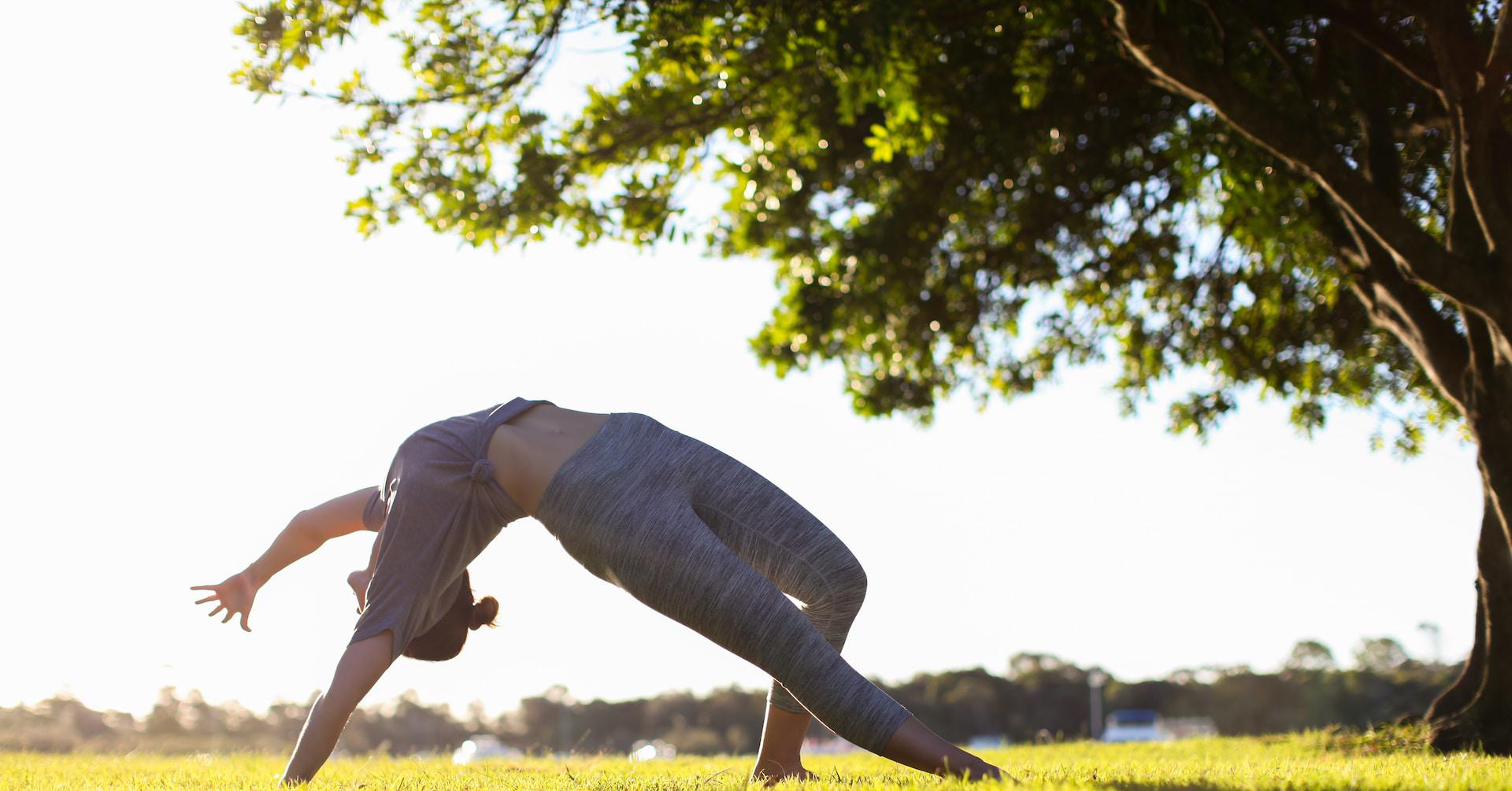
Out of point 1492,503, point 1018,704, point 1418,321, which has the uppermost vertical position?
point 1418,321

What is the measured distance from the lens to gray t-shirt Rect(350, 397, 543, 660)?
3.35 m

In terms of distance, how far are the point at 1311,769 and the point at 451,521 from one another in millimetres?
2897

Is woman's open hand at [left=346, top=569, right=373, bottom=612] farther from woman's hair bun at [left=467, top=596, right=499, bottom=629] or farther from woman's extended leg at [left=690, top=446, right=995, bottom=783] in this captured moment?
woman's extended leg at [left=690, top=446, right=995, bottom=783]

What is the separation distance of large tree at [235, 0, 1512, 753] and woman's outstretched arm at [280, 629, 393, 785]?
447 cm

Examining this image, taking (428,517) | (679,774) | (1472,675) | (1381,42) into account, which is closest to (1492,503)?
(1472,675)

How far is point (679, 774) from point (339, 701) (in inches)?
68.8

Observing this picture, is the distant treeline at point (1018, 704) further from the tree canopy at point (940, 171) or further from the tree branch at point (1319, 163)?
the tree branch at point (1319, 163)

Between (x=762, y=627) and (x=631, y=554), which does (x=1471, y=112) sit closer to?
(x=762, y=627)

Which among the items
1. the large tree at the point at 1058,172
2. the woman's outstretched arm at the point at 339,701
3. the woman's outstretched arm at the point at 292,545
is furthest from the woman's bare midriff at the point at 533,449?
the large tree at the point at 1058,172

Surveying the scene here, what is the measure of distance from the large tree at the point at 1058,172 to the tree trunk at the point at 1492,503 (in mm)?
20

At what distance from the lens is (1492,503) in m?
7.22

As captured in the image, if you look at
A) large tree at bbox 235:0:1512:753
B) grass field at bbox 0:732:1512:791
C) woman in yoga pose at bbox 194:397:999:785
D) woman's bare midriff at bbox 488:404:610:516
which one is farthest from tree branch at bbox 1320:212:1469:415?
woman's bare midriff at bbox 488:404:610:516

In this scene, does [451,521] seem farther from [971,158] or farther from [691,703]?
[691,703]

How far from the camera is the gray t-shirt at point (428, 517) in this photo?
335cm
